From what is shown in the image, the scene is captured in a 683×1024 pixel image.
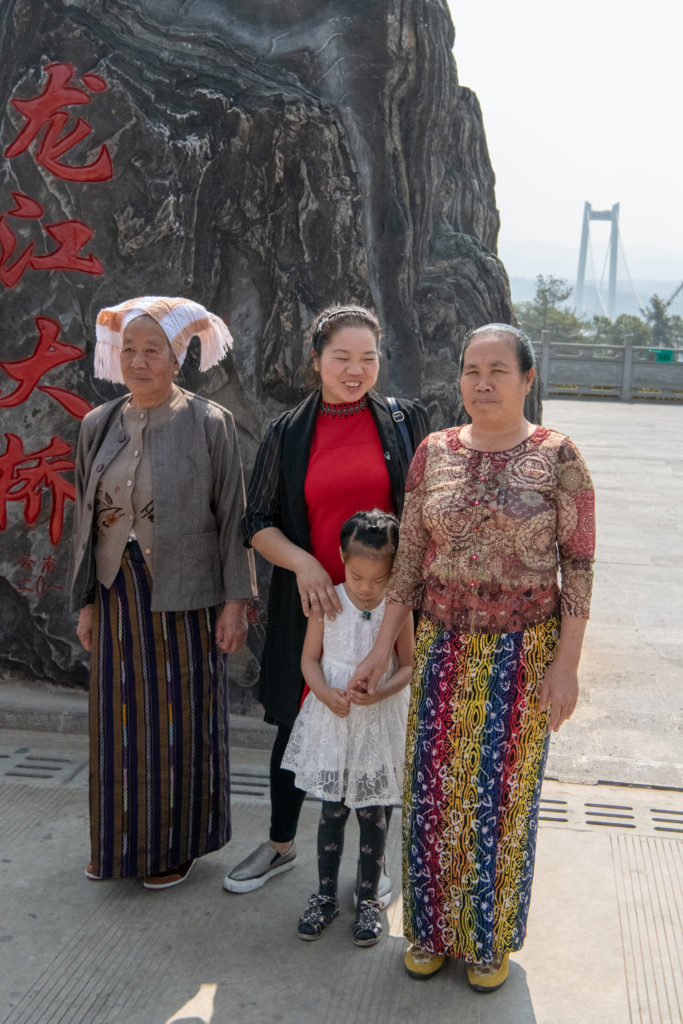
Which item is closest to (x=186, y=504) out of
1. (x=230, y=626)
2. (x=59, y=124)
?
(x=230, y=626)

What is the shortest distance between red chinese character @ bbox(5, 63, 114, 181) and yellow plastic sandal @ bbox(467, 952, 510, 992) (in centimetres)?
266

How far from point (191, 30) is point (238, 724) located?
240cm

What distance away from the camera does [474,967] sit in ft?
7.44

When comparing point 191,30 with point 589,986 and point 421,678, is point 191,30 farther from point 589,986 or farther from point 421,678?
point 589,986

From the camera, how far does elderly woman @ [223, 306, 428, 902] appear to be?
237 centimetres

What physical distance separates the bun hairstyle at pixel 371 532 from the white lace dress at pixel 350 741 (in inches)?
6.5

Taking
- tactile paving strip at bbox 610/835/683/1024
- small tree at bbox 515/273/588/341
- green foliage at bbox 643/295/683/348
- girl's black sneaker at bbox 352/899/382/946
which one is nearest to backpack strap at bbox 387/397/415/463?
girl's black sneaker at bbox 352/899/382/946

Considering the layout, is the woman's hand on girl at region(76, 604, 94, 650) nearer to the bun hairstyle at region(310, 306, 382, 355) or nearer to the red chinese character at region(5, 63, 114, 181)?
the bun hairstyle at region(310, 306, 382, 355)

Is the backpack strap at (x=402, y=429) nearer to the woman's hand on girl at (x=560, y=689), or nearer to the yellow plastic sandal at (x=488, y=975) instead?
the woman's hand on girl at (x=560, y=689)

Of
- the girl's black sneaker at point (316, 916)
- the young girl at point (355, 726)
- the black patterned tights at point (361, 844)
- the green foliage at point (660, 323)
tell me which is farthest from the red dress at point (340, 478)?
the green foliage at point (660, 323)

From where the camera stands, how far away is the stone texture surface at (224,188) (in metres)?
3.41

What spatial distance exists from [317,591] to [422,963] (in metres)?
0.86

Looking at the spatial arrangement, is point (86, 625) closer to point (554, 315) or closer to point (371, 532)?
point (371, 532)

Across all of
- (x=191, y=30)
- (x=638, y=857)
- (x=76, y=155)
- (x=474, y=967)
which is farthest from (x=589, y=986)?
(x=191, y=30)
